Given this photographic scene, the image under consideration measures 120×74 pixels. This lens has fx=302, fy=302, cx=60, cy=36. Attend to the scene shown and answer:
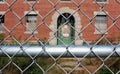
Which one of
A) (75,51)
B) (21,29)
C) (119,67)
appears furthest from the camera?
(21,29)

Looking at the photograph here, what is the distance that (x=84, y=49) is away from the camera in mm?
1477

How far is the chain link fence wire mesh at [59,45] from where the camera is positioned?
149cm

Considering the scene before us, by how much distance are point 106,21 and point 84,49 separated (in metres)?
16.4

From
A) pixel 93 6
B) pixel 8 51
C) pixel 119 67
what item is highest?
pixel 93 6

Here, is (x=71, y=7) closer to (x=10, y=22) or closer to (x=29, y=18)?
(x=29, y=18)

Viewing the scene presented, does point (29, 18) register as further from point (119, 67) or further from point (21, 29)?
point (119, 67)

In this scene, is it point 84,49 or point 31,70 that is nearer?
point 84,49

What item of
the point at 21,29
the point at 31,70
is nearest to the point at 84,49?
the point at 31,70

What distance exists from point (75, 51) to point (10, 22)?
53.4 feet

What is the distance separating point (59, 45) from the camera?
1.55m

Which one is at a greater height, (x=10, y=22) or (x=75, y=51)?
(x=10, y=22)

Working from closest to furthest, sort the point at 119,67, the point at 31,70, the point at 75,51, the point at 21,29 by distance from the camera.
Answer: the point at 75,51 → the point at 119,67 → the point at 31,70 → the point at 21,29

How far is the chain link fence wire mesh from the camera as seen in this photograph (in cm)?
149

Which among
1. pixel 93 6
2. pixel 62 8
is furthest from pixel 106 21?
pixel 62 8
